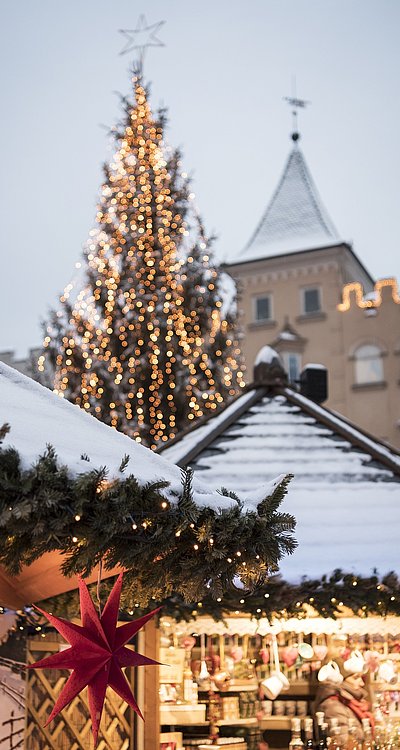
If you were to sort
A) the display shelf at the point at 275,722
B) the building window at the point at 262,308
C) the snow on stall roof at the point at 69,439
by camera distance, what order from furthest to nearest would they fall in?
the building window at the point at 262,308 < the display shelf at the point at 275,722 < the snow on stall roof at the point at 69,439

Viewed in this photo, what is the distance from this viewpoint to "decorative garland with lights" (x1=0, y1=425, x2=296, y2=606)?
2.86m

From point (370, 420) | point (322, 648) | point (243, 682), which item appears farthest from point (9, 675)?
point (370, 420)

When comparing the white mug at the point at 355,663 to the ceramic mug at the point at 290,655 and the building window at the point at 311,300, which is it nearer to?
the ceramic mug at the point at 290,655

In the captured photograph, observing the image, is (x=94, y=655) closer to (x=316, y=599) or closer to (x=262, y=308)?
(x=316, y=599)

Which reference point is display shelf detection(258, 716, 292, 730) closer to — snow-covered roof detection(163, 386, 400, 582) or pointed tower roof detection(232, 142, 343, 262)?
snow-covered roof detection(163, 386, 400, 582)

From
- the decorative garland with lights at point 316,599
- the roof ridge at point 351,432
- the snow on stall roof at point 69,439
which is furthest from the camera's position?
the roof ridge at point 351,432

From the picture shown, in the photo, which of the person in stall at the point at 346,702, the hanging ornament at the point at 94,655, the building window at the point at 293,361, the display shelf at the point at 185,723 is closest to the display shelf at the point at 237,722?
the display shelf at the point at 185,723

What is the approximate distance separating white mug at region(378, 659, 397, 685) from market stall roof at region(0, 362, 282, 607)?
454cm

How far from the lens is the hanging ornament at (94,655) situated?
321 cm

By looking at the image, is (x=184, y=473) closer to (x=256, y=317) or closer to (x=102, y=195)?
(x=102, y=195)

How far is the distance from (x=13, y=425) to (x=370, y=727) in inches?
246

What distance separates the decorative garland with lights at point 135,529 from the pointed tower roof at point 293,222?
2539 cm

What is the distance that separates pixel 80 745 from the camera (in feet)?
19.0

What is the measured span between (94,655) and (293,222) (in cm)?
2770
